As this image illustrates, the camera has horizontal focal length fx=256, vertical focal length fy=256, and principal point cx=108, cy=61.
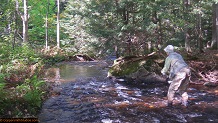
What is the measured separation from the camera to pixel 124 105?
803 cm

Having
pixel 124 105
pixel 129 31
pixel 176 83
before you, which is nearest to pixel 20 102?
pixel 124 105

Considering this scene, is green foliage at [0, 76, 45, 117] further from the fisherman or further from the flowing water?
the fisherman

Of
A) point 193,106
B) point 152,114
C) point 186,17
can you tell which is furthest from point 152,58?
point 152,114

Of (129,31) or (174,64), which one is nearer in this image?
(174,64)

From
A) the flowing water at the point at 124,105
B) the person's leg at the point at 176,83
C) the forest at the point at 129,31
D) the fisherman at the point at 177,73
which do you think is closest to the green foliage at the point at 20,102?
the flowing water at the point at 124,105

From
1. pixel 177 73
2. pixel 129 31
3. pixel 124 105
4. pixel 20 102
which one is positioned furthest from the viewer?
pixel 129 31

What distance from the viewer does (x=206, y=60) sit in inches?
550

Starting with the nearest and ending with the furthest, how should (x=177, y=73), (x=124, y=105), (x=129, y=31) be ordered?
1. (x=177, y=73)
2. (x=124, y=105)
3. (x=129, y=31)

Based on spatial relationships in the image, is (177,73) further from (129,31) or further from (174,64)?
(129,31)

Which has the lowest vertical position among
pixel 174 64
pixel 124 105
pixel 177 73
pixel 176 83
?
pixel 124 105

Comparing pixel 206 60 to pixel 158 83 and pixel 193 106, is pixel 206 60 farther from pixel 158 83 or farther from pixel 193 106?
pixel 193 106

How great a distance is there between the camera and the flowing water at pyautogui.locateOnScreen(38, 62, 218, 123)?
675 centimetres

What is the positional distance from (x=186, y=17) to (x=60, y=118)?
12.1 metres

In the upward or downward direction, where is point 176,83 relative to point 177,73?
downward
